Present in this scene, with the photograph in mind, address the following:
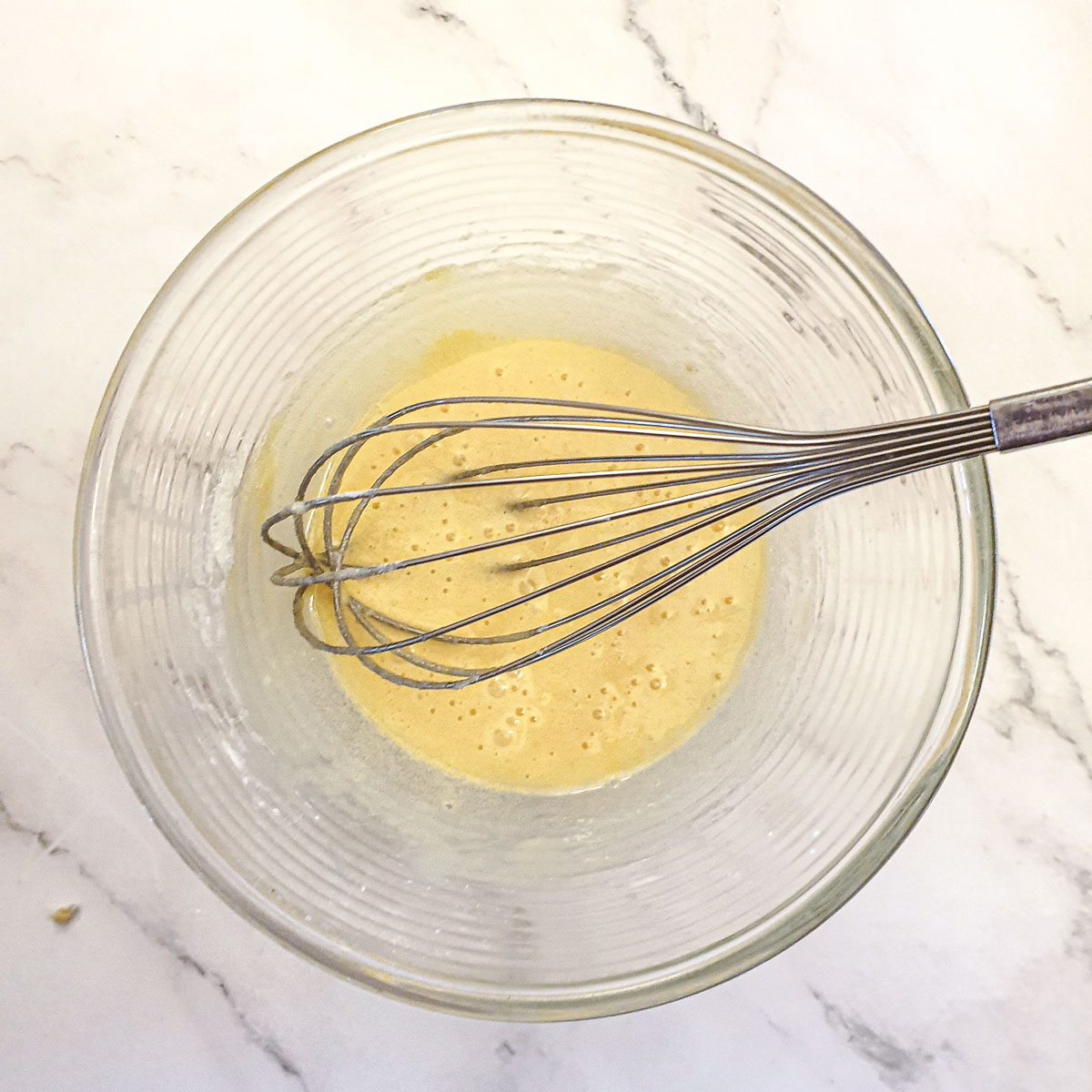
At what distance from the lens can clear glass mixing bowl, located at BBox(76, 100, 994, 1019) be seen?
654 mm

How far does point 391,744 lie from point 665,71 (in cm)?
58

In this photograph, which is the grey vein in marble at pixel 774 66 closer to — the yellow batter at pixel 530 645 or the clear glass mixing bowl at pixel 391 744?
the clear glass mixing bowl at pixel 391 744

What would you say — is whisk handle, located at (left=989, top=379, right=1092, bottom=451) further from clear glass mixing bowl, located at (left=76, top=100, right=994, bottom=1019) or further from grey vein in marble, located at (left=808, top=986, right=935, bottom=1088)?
grey vein in marble, located at (left=808, top=986, right=935, bottom=1088)

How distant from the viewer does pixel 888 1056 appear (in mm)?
810

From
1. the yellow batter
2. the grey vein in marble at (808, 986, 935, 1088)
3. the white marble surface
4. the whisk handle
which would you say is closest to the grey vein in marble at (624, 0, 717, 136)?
the white marble surface

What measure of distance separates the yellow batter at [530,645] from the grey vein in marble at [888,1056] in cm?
30

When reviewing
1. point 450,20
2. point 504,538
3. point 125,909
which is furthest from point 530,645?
point 450,20

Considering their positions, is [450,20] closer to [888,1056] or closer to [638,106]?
[638,106]

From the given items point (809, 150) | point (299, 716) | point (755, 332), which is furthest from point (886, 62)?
point (299, 716)

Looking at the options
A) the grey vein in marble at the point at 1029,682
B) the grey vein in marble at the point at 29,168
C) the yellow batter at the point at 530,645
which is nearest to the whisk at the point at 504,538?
the yellow batter at the point at 530,645

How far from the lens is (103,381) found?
78 cm

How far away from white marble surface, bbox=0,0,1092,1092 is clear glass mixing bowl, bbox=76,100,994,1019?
0.44 feet

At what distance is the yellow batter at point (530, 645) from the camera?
2.48 feet

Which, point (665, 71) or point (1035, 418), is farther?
point (665, 71)
